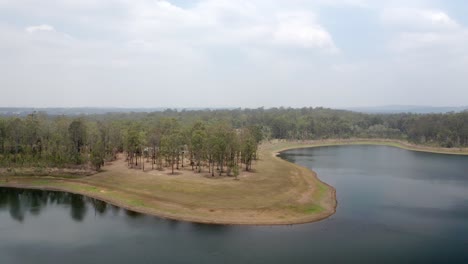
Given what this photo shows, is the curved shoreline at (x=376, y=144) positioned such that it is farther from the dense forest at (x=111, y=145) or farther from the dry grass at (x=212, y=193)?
the dry grass at (x=212, y=193)

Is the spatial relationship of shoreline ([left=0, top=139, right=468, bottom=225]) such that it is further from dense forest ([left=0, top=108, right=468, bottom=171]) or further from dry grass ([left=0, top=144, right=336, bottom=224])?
dense forest ([left=0, top=108, right=468, bottom=171])

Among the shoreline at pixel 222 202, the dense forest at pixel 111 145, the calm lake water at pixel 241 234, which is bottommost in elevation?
the calm lake water at pixel 241 234

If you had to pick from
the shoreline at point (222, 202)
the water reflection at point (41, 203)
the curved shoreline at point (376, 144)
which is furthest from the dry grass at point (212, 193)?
the curved shoreline at point (376, 144)

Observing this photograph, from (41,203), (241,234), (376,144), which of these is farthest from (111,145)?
(376,144)

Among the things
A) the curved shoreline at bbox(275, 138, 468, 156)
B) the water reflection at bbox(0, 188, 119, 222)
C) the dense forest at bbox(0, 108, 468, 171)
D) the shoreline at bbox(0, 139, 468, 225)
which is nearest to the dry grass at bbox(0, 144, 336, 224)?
the shoreline at bbox(0, 139, 468, 225)

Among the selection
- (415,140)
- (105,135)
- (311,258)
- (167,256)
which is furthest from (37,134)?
(415,140)

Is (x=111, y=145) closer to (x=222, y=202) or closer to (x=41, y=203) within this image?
(x=41, y=203)

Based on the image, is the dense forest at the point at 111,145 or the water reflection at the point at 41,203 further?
the dense forest at the point at 111,145

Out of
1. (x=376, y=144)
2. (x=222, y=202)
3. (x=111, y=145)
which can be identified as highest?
(x=111, y=145)
